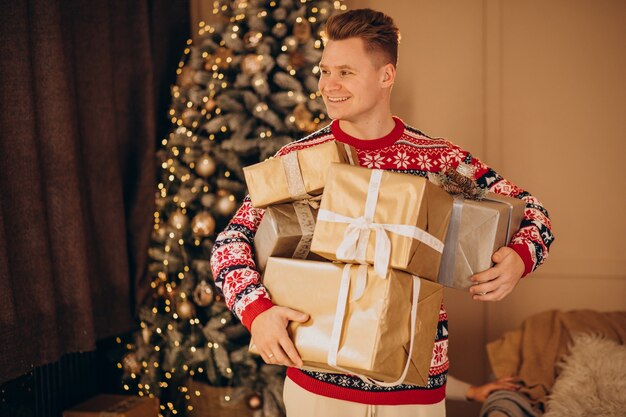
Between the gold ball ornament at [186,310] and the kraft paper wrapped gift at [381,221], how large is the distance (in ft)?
5.40

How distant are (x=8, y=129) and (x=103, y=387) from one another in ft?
4.93

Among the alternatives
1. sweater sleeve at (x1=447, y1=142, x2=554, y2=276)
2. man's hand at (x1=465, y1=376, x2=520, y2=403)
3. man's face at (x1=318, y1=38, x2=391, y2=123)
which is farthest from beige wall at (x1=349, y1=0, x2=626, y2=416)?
man's face at (x1=318, y1=38, x2=391, y2=123)

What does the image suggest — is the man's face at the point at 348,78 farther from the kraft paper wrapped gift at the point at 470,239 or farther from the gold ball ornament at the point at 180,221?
the gold ball ornament at the point at 180,221

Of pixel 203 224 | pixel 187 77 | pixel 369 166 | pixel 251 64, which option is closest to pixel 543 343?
pixel 369 166

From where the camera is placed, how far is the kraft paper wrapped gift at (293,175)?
1301 mm

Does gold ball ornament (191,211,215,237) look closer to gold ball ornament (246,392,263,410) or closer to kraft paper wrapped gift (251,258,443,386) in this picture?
gold ball ornament (246,392,263,410)

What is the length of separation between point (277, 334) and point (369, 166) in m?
0.56

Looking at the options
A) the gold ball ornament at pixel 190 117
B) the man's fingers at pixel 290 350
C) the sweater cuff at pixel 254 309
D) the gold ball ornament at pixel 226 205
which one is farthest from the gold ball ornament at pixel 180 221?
the man's fingers at pixel 290 350

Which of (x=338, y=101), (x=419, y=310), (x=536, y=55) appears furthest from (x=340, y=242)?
(x=536, y=55)

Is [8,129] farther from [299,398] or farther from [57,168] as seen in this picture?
[299,398]

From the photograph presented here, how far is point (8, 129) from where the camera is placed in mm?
2250

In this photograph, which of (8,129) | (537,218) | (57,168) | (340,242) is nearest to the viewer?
(340,242)

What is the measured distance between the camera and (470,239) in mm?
1300

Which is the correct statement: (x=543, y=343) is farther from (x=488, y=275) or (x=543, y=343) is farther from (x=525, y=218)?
(x=488, y=275)
